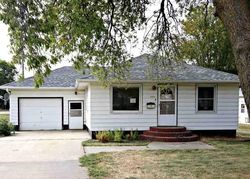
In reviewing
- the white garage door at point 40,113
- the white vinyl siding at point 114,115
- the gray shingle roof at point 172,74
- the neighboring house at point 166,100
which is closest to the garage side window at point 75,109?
the white garage door at point 40,113

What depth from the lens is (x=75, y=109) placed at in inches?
934

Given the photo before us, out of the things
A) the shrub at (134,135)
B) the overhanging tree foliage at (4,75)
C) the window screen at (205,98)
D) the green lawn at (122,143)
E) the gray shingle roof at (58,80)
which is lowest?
the green lawn at (122,143)

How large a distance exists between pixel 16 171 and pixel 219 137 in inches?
438

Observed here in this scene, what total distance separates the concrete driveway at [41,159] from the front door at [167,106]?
425 cm

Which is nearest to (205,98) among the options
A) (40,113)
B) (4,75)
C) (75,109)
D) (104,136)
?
(104,136)

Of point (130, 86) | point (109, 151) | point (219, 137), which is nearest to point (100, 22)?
point (109, 151)

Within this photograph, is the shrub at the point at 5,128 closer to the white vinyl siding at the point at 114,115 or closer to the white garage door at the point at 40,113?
the white garage door at the point at 40,113

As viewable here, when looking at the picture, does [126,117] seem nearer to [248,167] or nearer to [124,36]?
[124,36]

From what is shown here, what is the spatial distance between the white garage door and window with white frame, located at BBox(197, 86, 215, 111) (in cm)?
919

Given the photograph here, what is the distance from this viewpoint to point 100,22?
32.6ft

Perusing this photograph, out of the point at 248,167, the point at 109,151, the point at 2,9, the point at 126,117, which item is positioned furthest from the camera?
the point at 126,117

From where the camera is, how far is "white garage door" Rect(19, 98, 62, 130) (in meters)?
23.3

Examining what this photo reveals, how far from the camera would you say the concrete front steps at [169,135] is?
54.4 ft

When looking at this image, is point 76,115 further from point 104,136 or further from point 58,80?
point 104,136
